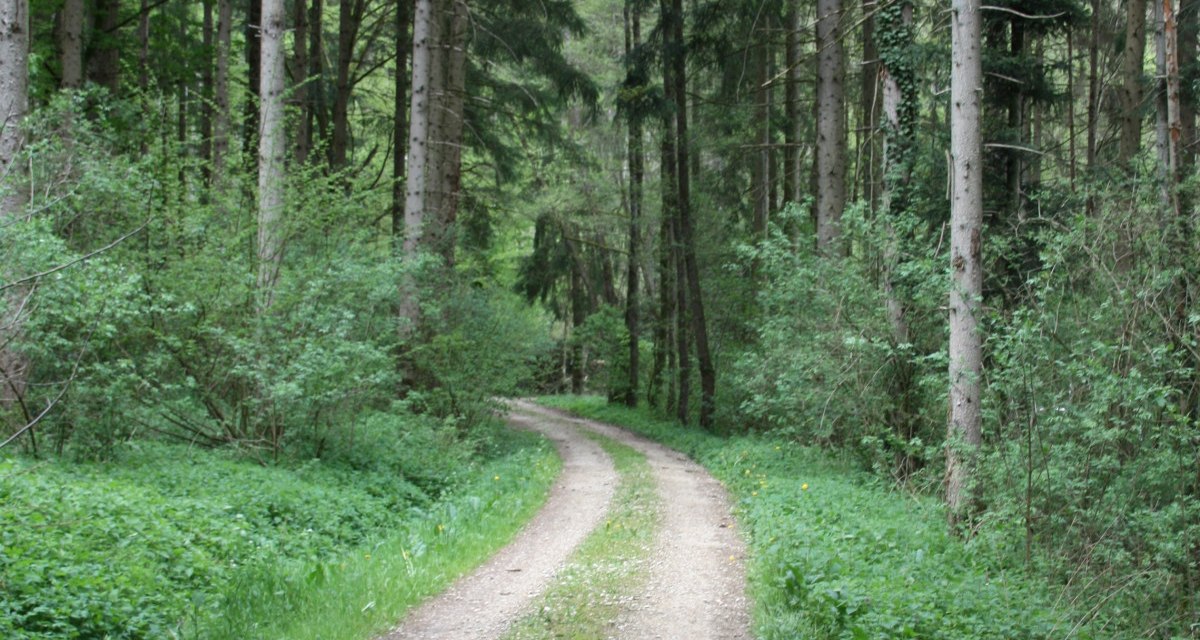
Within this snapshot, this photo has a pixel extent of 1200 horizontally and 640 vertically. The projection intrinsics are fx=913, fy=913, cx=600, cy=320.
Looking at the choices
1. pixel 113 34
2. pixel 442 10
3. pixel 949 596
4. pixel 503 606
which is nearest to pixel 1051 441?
pixel 949 596

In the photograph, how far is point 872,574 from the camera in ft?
23.5

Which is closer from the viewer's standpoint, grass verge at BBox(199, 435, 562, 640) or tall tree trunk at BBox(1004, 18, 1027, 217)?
grass verge at BBox(199, 435, 562, 640)

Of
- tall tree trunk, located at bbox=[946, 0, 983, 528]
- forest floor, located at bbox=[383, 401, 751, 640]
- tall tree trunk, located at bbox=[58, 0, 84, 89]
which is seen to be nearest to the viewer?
forest floor, located at bbox=[383, 401, 751, 640]

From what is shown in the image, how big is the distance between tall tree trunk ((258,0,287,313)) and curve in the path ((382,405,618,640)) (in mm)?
4895

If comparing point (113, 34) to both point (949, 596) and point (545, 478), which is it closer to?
point (545, 478)

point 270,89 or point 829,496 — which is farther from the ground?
point 270,89

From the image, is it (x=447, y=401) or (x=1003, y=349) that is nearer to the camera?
(x=1003, y=349)

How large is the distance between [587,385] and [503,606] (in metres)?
33.7

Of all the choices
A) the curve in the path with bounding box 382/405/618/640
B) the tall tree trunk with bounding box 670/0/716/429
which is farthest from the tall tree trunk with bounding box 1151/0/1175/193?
the tall tree trunk with bounding box 670/0/716/429

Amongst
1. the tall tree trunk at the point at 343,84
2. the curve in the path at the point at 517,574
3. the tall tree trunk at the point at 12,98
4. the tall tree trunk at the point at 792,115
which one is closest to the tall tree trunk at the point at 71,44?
the tall tree trunk at the point at 12,98

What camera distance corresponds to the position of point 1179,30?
48.5ft

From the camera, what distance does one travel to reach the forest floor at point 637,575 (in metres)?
6.65

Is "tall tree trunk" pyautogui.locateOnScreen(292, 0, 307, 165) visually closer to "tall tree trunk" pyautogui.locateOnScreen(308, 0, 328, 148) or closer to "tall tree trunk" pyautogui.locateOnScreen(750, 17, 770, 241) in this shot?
"tall tree trunk" pyautogui.locateOnScreen(308, 0, 328, 148)

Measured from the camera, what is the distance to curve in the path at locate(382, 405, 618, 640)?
6.58 m
